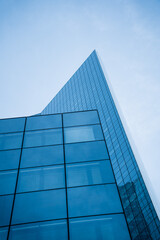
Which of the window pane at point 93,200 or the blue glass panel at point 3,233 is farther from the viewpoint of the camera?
the window pane at point 93,200

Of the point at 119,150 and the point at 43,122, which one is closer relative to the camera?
the point at 43,122

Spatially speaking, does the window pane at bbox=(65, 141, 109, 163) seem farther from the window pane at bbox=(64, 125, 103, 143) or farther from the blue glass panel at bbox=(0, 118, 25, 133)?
the blue glass panel at bbox=(0, 118, 25, 133)

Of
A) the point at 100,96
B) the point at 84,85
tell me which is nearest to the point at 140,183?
the point at 100,96

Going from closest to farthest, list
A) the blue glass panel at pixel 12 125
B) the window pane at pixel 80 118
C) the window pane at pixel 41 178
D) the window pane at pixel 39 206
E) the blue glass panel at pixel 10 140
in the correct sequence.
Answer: the window pane at pixel 39 206, the window pane at pixel 41 178, the blue glass panel at pixel 10 140, the blue glass panel at pixel 12 125, the window pane at pixel 80 118

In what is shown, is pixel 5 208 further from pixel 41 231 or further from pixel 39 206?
pixel 41 231

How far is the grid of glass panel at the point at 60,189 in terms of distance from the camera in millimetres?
9289

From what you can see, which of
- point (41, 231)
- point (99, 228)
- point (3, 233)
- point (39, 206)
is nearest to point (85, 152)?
point (39, 206)

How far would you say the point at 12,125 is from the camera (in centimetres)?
1499

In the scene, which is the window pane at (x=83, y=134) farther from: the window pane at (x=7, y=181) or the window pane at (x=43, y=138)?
the window pane at (x=7, y=181)

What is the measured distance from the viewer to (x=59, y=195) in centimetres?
1040

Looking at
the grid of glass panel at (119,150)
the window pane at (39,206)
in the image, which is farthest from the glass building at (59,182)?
the grid of glass panel at (119,150)

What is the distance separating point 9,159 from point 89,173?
16.9ft

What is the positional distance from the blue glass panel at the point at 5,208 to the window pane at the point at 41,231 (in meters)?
0.53

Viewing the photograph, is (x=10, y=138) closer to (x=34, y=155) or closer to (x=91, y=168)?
(x=34, y=155)
